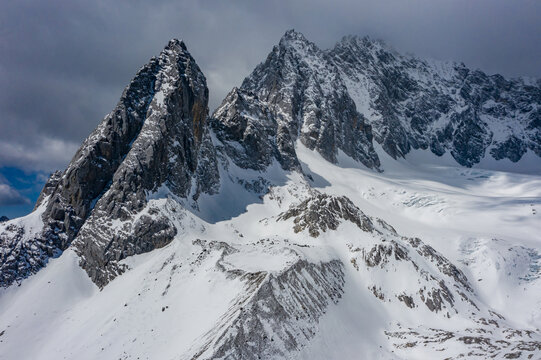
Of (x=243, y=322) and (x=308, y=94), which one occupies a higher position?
(x=308, y=94)

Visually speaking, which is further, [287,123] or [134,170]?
[287,123]

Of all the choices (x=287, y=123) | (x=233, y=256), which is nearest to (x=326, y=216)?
(x=233, y=256)

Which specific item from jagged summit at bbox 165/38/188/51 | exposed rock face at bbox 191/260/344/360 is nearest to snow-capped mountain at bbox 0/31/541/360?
exposed rock face at bbox 191/260/344/360

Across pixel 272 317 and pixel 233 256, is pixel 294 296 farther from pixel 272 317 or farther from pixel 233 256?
pixel 233 256

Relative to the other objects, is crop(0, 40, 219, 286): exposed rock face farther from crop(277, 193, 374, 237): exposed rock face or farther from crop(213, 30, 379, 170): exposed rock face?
crop(277, 193, 374, 237): exposed rock face

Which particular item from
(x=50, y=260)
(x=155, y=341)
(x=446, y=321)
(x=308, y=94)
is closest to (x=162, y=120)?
(x=50, y=260)

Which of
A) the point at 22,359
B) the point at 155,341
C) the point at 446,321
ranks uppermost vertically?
the point at 22,359

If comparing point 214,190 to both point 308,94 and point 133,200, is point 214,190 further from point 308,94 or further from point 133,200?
point 308,94

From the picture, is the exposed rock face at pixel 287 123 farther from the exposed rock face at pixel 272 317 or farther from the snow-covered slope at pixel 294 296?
the exposed rock face at pixel 272 317
